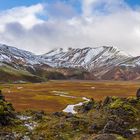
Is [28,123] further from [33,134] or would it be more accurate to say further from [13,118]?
[33,134]

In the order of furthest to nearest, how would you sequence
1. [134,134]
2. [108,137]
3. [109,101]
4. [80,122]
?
[109,101] → [80,122] → [134,134] → [108,137]

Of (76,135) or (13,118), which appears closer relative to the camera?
(76,135)

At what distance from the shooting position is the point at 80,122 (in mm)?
41750

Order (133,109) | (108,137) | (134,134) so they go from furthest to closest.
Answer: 1. (133,109)
2. (134,134)
3. (108,137)

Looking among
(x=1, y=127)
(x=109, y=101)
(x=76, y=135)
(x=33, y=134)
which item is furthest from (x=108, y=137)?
(x=109, y=101)

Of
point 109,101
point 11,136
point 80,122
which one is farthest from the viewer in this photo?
point 109,101

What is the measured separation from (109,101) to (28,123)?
1546 cm

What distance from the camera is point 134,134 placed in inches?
1519

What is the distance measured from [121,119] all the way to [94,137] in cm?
857

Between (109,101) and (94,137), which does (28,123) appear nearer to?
(94,137)

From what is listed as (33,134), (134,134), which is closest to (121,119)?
(134,134)

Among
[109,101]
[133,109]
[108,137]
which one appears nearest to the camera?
[108,137]

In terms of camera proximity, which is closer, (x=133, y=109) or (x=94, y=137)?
(x=94, y=137)

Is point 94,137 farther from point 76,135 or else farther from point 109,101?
point 109,101
